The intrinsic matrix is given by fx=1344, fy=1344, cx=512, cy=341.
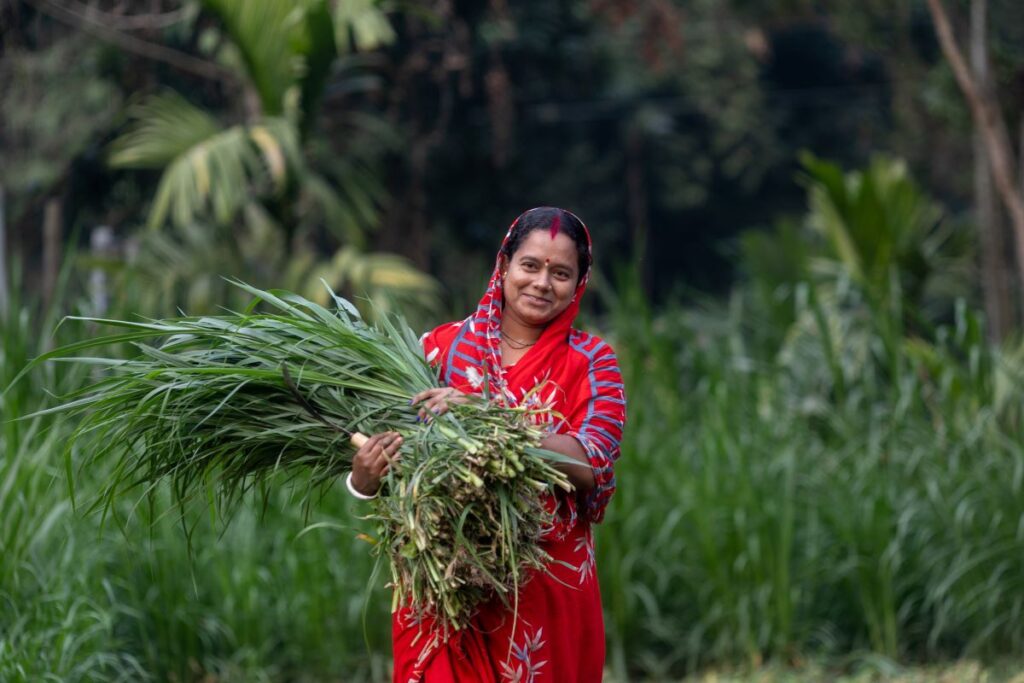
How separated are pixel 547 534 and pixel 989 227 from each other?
766 centimetres

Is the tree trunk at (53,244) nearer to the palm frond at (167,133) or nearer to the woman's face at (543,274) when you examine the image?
the palm frond at (167,133)

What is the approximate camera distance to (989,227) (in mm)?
9844

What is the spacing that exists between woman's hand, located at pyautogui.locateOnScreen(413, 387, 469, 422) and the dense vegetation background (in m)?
0.47

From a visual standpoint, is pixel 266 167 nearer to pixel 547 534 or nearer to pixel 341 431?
pixel 341 431

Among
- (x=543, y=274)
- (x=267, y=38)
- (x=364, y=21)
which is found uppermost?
(x=364, y=21)

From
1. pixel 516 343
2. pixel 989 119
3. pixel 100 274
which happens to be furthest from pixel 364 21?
pixel 516 343

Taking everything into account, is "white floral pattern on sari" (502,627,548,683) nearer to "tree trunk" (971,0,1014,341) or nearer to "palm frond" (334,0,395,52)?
"palm frond" (334,0,395,52)

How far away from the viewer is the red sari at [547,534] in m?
3.09

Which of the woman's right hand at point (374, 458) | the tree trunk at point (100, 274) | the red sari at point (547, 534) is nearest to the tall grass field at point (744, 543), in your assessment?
the tree trunk at point (100, 274)

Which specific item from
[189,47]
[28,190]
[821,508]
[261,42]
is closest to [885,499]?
[821,508]

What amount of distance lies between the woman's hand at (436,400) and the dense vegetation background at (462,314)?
0.47 meters

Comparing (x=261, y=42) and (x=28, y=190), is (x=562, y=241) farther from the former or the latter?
(x=28, y=190)

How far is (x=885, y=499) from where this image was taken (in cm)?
577

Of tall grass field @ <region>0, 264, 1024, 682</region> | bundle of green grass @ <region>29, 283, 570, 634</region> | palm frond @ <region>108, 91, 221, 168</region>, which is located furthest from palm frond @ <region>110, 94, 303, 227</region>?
bundle of green grass @ <region>29, 283, 570, 634</region>
